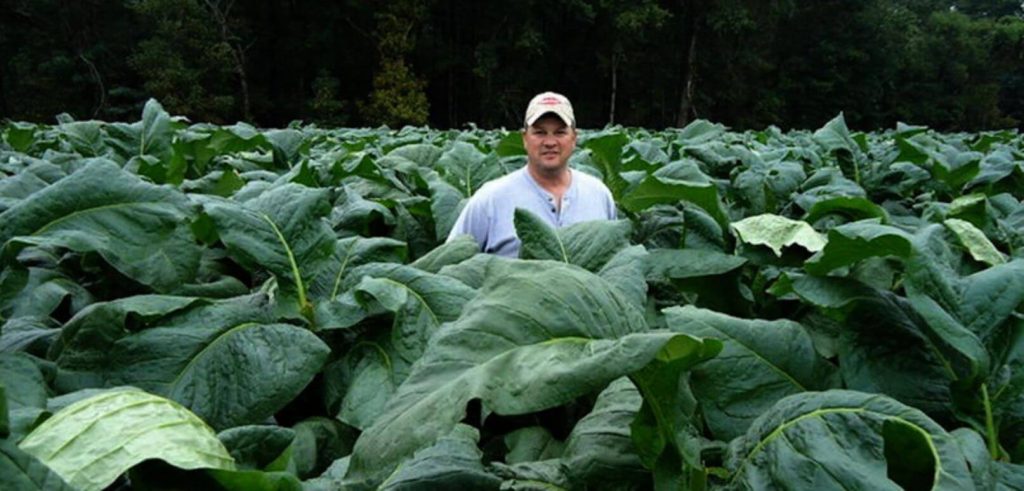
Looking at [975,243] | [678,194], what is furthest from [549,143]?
[975,243]

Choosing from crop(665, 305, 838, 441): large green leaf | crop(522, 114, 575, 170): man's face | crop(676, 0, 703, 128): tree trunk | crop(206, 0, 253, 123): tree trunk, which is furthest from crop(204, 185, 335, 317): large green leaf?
crop(676, 0, 703, 128): tree trunk

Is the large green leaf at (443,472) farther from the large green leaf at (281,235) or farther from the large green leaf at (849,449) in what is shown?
the large green leaf at (281,235)

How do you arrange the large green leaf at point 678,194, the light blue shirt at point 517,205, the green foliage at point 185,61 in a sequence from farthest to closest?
1. the green foliage at point 185,61
2. the light blue shirt at point 517,205
3. the large green leaf at point 678,194

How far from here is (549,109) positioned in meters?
3.90

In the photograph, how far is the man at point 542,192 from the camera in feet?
11.6

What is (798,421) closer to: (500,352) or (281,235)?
(500,352)

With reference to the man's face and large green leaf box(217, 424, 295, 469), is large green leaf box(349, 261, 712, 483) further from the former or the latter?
the man's face

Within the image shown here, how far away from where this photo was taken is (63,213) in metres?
1.51

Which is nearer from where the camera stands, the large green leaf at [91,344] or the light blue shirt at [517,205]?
the large green leaf at [91,344]

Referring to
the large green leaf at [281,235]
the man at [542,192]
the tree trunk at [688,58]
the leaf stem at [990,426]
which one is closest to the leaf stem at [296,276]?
the large green leaf at [281,235]

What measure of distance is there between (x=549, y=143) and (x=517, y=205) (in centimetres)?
47

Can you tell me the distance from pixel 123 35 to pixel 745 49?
113 ft

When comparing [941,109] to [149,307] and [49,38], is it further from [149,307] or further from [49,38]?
[149,307]

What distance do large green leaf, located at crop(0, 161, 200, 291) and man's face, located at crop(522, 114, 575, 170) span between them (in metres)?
2.35
